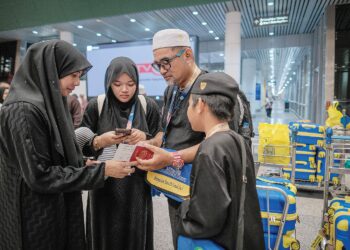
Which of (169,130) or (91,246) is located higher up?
(169,130)

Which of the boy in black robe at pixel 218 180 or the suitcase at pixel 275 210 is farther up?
the boy in black robe at pixel 218 180

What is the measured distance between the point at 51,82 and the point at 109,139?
516 mm

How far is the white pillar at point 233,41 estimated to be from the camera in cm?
939

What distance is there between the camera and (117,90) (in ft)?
6.15

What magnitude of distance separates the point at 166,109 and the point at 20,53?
15928 millimetres

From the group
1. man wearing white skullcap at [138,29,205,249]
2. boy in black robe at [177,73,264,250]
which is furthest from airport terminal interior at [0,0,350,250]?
boy in black robe at [177,73,264,250]

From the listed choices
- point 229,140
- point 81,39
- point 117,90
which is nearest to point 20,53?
point 81,39

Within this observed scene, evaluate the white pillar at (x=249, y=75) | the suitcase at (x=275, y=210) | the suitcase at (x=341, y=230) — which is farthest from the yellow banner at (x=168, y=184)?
the white pillar at (x=249, y=75)

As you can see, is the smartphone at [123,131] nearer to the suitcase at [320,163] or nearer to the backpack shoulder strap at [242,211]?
the backpack shoulder strap at [242,211]

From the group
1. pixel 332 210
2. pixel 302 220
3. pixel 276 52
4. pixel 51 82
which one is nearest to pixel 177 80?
pixel 51 82

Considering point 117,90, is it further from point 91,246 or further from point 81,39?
point 81,39

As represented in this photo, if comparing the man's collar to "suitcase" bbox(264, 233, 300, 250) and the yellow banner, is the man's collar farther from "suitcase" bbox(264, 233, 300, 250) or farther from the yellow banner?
"suitcase" bbox(264, 233, 300, 250)

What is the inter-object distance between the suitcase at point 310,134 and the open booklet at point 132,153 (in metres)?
3.69

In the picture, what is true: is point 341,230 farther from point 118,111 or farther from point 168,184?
point 118,111
